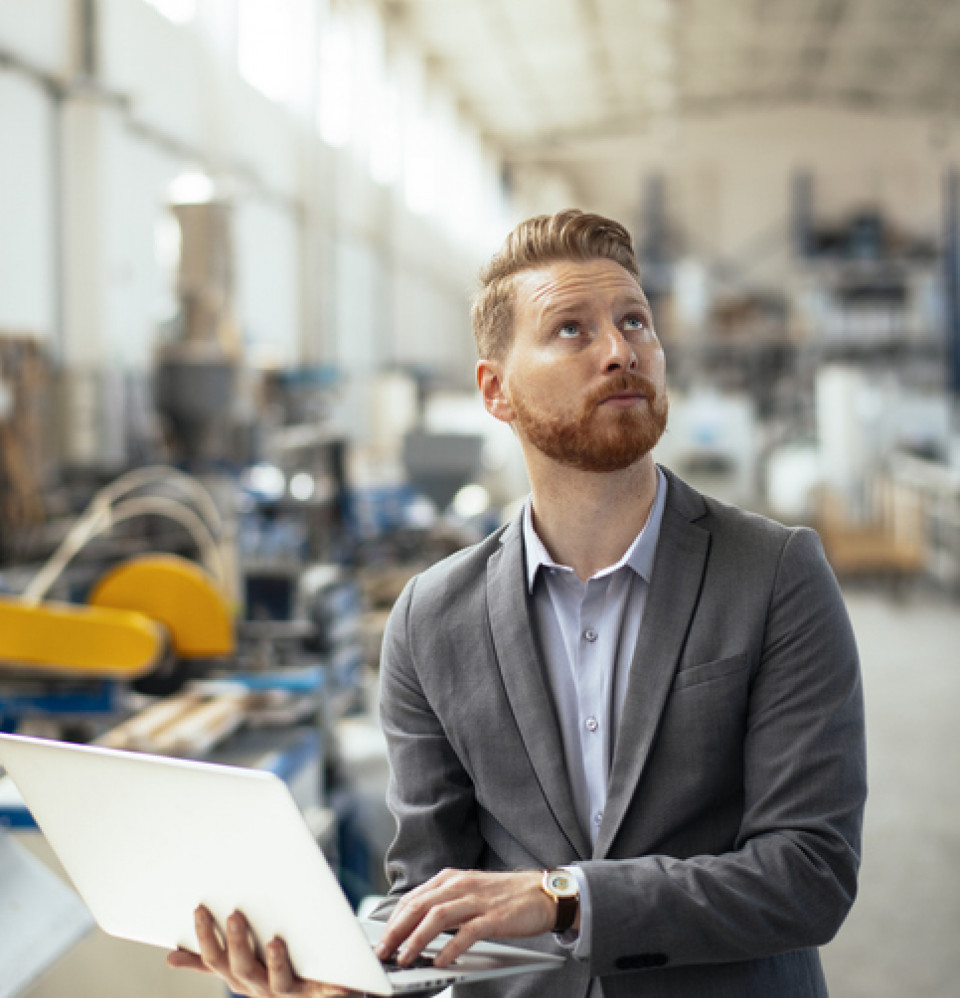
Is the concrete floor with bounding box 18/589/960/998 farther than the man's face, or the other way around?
the concrete floor with bounding box 18/589/960/998

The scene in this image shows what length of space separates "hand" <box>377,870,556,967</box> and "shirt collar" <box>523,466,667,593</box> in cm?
34

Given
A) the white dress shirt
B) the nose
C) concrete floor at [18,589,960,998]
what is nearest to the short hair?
the nose

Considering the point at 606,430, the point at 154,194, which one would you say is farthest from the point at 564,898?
the point at 154,194

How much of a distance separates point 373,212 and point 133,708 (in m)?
9.44

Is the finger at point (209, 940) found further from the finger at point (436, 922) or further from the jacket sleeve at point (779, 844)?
the jacket sleeve at point (779, 844)

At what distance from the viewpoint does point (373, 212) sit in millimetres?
11422

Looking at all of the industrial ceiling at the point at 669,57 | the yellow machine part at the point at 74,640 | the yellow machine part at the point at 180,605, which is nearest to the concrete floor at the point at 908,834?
the yellow machine part at the point at 180,605

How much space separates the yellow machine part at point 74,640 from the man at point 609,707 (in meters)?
1.32

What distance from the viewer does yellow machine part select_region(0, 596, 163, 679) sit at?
2443 mm

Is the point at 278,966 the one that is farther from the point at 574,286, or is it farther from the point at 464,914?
the point at 574,286

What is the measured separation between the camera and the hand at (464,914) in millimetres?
1006

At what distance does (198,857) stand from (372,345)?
10.8 meters

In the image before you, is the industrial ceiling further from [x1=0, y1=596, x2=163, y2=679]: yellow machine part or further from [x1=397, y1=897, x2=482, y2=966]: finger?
[x1=397, y1=897, x2=482, y2=966]: finger

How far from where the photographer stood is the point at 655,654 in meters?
1.14
